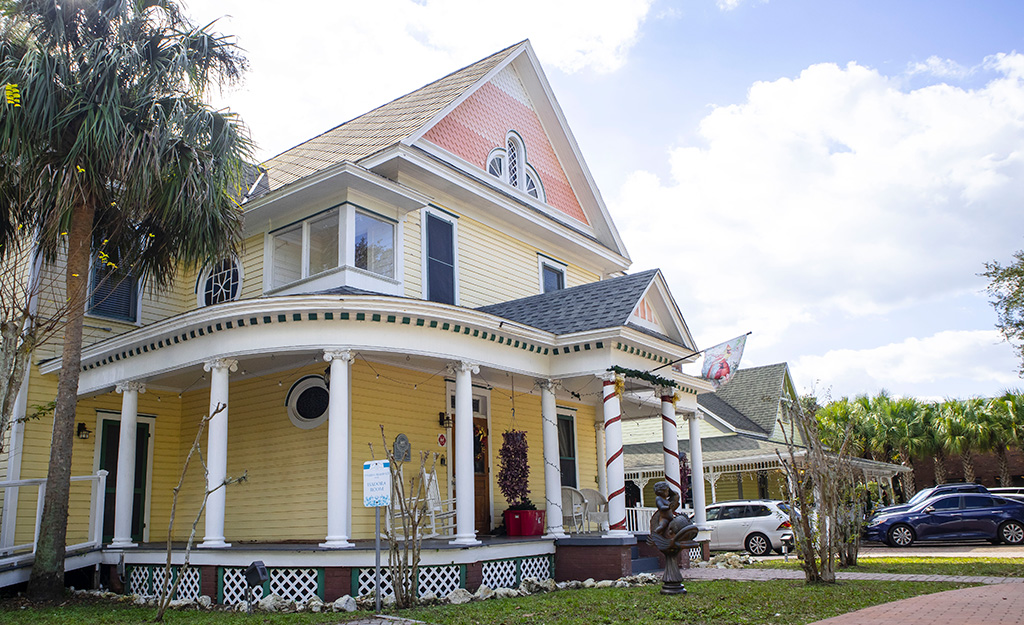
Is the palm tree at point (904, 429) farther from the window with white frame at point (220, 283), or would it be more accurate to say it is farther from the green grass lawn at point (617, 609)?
the window with white frame at point (220, 283)

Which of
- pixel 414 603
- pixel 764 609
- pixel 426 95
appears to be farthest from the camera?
pixel 426 95

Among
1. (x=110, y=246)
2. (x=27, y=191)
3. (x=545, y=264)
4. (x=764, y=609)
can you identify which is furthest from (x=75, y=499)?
(x=764, y=609)

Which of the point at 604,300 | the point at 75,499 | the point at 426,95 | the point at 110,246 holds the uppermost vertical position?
the point at 426,95

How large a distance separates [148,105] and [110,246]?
8.70 ft

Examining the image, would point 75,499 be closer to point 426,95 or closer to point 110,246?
point 110,246

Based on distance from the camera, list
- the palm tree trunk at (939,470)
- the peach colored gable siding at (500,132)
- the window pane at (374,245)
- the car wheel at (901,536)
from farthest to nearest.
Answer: the palm tree trunk at (939,470), the car wheel at (901,536), the peach colored gable siding at (500,132), the window pane at (374,245)

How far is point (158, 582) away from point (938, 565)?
1301 cm

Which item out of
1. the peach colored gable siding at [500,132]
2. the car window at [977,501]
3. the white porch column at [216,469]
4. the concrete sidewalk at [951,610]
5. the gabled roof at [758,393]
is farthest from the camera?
the gabled roof at [758,393]

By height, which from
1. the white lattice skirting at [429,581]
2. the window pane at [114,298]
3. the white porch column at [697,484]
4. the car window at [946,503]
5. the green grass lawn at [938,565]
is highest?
the window pane at [114,298]

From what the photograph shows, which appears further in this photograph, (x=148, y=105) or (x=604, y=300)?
(x=604, y=300)

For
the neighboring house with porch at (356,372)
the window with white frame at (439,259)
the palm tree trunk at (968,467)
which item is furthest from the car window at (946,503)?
the palm tree trunk at (968,467)

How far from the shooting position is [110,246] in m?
13.0

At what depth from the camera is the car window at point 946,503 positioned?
21.2m

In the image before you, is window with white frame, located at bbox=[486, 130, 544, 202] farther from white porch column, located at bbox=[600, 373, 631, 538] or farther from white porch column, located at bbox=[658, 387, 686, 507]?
Answer: white porch column, located at bbox=[600, 373, 631, 538]
